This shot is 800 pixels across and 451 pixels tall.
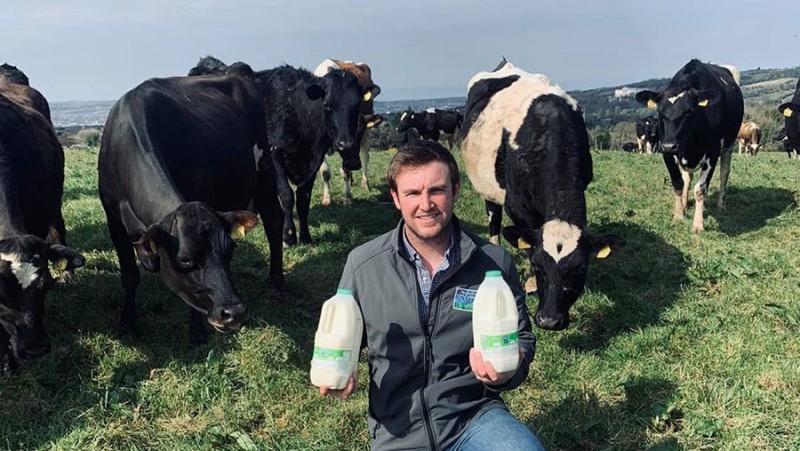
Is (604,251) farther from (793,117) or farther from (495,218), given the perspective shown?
(793,117)

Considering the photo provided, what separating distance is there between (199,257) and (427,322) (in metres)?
2.08

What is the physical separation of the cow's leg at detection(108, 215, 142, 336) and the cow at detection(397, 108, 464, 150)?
61.1 feet

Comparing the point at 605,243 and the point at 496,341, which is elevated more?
the point at 496,341

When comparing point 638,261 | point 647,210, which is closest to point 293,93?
point 638,261

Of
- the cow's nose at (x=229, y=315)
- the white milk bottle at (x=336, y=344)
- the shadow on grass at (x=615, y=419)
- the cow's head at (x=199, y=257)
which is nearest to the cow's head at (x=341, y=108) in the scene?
the cow's head at (x=199, y=257)

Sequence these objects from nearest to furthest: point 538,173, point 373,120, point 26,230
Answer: point 26,230, point 538,173, point 373,120

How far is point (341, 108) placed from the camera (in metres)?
8.88

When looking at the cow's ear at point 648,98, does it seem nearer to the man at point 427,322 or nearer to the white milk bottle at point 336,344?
the man at point 427,322

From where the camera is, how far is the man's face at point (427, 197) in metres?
2.86

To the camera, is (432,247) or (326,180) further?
(326,180)

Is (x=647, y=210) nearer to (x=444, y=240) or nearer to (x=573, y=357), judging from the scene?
(x=573, y=357)

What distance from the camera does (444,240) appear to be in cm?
304

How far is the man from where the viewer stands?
2.89 m

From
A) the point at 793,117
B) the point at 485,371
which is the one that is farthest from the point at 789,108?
the point at 485,371
